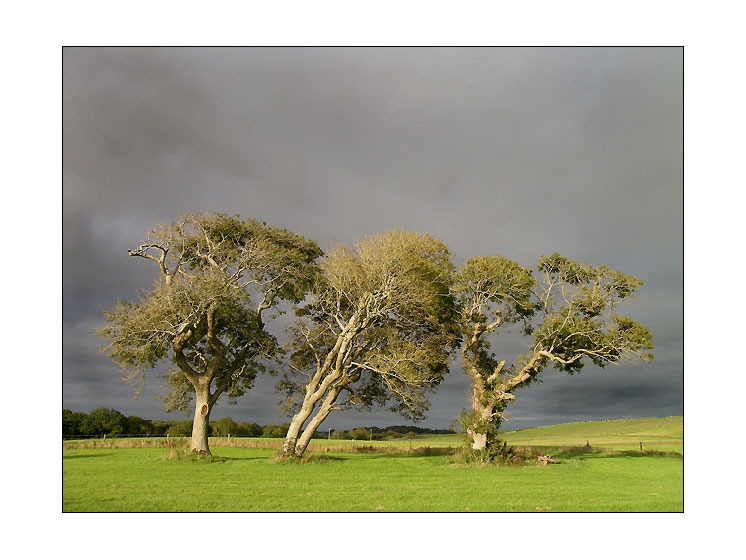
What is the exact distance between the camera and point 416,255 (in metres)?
30.2

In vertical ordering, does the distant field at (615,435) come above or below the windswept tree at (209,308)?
below

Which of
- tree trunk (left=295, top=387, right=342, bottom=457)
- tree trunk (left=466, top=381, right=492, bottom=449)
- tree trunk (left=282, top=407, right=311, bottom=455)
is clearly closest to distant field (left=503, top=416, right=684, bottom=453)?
tree trunk (left=466, top=381, right=492, bottom=449)

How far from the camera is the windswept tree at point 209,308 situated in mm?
26250

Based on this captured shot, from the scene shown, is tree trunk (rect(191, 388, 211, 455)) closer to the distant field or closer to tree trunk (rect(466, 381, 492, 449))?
tree trunk (rect(466, 381, 492, 449))

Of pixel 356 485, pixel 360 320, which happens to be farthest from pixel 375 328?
pixel 356 485

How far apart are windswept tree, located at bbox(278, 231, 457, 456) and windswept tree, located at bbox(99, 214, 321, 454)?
6.88 feet

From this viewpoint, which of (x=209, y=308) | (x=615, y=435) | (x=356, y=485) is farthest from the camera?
(x=615, y=435)

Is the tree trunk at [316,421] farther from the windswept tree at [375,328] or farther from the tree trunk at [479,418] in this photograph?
the tree trunk at [479,418]

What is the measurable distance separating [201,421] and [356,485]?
13.2 metres

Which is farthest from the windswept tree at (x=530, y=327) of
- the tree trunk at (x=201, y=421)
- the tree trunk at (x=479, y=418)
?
→ the tree trunk at (x=201, y=421)

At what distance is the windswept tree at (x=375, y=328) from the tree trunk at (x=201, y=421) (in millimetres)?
4342

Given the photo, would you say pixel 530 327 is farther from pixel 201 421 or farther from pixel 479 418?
pixel 201 421

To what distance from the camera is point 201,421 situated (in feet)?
92.5
